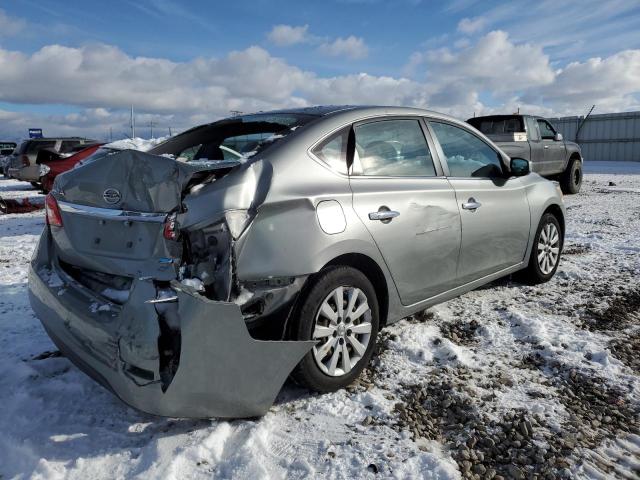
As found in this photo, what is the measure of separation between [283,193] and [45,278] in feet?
4.82

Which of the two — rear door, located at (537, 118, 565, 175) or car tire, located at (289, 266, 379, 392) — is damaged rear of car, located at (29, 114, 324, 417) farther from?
rear door, located at (537, 118, 565, 175)

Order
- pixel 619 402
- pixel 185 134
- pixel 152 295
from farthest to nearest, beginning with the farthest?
pixel 185 134, pixel 619 402, pixel 152 295

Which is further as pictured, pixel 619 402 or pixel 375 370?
pixel 375 370

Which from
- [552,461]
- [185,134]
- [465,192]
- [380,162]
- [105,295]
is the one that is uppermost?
[185,134]

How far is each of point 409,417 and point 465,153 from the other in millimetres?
2214

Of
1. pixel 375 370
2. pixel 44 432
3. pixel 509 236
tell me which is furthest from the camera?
pixel 509 236

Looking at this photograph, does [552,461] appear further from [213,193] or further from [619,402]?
[213,193]

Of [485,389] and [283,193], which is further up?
[283,193]

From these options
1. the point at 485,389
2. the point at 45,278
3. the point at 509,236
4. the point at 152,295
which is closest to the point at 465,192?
the point at 509,236

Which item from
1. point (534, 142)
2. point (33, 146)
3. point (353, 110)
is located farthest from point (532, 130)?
point (33, 146)

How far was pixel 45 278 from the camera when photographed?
111 inches

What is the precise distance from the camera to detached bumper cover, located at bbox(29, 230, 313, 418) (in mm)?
2139

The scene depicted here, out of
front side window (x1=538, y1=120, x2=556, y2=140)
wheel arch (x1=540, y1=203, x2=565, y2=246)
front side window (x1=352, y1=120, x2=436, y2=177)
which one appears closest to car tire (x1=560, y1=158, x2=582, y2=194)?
front side window (x1=538, y1=120, x2=556, y2=140)

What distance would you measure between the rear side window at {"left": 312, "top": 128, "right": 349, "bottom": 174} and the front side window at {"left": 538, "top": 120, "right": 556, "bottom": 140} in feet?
32.7
